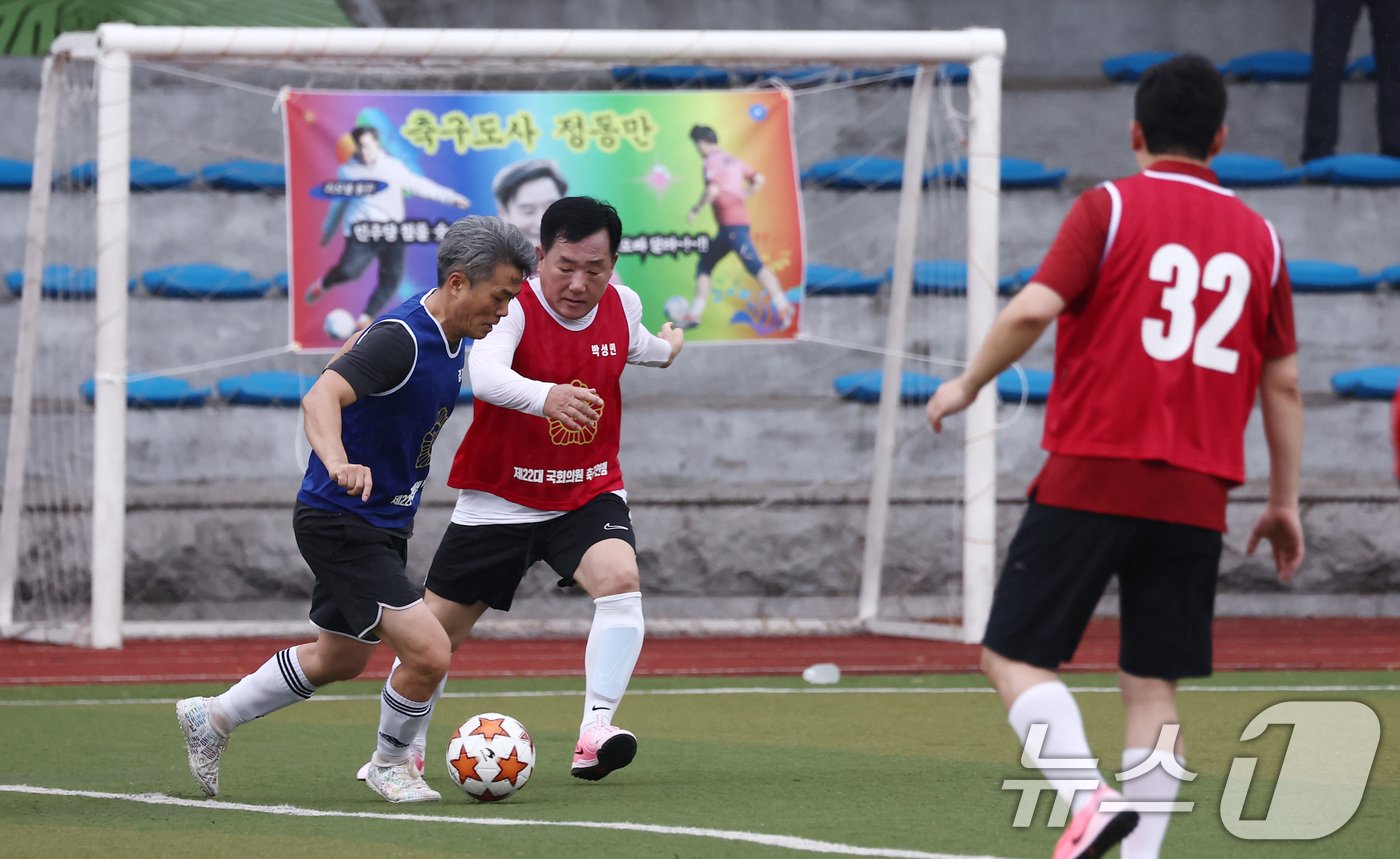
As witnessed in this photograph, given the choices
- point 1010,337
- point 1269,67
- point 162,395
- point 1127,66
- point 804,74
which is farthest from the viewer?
point 1269,67

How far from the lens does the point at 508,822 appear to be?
5254mm

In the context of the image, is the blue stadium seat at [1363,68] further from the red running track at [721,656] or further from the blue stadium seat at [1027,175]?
the red running track at [721,656]

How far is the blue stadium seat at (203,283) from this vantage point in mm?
12656

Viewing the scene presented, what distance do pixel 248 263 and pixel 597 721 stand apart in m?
7.67

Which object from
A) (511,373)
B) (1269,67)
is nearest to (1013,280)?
(1269,67)

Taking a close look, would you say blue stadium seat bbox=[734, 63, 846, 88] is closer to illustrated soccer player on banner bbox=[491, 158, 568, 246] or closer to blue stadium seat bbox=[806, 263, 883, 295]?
blue stadium seat bbox=[806, 263, 883, 295]

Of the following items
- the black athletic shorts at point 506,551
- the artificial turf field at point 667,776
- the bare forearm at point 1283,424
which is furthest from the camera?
the black athletic shorts at point 506,551

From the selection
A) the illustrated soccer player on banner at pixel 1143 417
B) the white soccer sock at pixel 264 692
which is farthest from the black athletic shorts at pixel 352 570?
the illustrated soccer player on banner at pixel 1143 417

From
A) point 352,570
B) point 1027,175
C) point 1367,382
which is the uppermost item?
point 1027,175

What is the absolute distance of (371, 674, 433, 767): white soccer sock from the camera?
5.71 meters

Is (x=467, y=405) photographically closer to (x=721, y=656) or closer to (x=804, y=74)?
(x=721, y=656)

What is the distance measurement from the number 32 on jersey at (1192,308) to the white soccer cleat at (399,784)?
2.77 m

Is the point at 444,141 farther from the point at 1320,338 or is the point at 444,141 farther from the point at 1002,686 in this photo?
the point at 1002,686

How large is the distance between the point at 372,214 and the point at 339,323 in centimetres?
63
